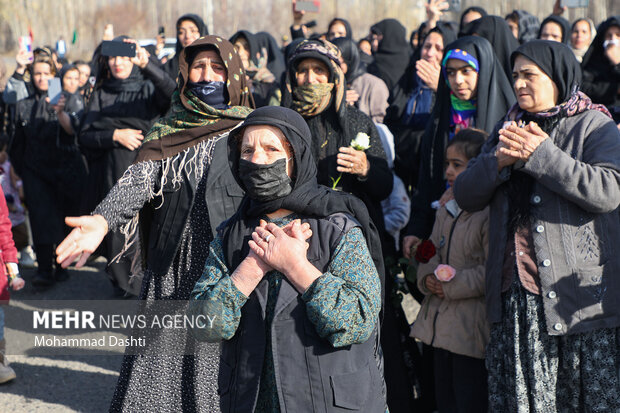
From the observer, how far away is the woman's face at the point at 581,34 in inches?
272

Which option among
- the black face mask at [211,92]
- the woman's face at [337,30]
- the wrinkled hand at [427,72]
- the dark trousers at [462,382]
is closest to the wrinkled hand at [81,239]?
the black face mask at [211,92]

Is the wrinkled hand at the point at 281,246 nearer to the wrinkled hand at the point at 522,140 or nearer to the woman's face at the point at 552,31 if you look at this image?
the wrinkled hand at the point at 522,140

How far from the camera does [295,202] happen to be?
2.57m

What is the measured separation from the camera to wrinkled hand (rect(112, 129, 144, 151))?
19.7ft

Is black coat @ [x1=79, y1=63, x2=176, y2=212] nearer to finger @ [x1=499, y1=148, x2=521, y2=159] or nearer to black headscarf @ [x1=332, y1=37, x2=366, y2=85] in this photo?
black headscarf @ [x1=332, y1=37, x2=366, y2=85]

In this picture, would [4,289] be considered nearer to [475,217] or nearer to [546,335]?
[475,217]

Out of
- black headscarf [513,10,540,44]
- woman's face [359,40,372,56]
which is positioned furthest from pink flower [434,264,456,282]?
woman's face [359,40,372,56]

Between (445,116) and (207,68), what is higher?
(207,68)

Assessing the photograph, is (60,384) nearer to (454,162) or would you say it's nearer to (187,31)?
(454,162)

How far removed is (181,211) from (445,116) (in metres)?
1.71

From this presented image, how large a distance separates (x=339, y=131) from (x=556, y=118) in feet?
4.26

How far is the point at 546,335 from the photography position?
10.7 ft

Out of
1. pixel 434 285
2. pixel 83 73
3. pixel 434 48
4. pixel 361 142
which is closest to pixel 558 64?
pixel 361 142

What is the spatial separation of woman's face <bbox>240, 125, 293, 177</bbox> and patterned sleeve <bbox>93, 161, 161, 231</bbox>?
40.5 inches
